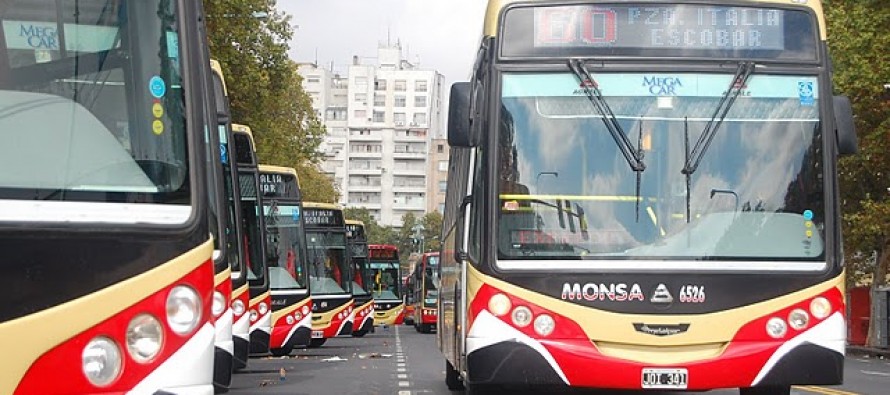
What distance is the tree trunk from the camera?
4609 centimetres

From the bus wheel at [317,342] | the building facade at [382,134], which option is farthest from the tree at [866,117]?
the building facade at [382,134]

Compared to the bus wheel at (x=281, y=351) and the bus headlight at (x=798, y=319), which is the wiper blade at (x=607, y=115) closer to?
the bus headlight at (x=798, y=319)

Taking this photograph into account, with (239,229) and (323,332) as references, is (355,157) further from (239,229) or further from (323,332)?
(239,229)

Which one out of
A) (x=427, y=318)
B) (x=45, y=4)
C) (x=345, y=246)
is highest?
(x=45, y=4)

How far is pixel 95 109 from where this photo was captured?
17.9ft

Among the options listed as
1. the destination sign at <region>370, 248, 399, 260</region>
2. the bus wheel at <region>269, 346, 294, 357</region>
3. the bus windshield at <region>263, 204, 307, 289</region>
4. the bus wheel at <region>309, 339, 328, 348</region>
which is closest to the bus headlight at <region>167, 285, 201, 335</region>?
the bus windshield at <region>263, 204, 307, 289</region>

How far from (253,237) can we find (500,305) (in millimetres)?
9457

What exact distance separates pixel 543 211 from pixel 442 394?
649 cm

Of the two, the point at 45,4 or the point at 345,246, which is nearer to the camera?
the point at 45,4

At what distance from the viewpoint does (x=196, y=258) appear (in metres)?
5.28

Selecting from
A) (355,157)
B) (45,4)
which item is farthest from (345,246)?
(355,157)

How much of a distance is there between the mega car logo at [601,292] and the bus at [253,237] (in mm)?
9236

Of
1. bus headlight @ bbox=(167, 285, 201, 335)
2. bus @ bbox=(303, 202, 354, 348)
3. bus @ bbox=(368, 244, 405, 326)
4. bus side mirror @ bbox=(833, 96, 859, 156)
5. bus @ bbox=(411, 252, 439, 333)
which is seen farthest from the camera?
bus @ bbox=(368, 244, 405, 326)

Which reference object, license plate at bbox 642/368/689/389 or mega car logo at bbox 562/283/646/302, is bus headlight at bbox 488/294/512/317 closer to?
mega car logo at bbox 562/283/646/302
